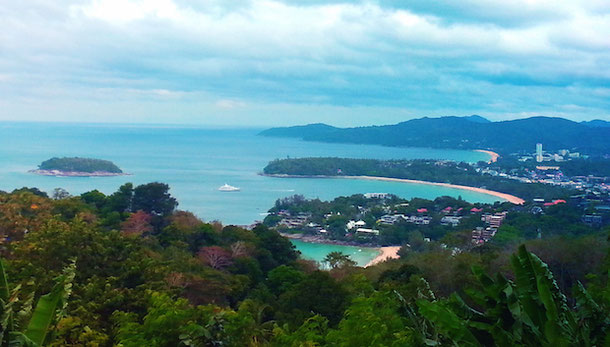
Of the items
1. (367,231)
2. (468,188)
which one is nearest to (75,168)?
(367,231)

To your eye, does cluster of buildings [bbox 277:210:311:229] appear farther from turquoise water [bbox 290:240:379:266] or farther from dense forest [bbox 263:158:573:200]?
dense forest [bbox 263:158:573:200]

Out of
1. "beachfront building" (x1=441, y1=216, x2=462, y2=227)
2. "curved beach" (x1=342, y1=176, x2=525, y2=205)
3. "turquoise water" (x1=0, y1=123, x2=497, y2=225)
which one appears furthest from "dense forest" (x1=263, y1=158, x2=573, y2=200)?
"beachfront building" (x1=441, y1=216, x2=462, y2=227)

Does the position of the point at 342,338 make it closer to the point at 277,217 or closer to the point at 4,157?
the point at 277,217

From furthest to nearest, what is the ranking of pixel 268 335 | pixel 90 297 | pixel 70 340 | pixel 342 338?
pixel 90 297 < pixel 268 335 < pixel 70 340 < pixel 342 338

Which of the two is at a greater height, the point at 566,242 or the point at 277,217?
the point at 566,242

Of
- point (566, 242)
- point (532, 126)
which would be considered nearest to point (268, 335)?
point (566, 242)

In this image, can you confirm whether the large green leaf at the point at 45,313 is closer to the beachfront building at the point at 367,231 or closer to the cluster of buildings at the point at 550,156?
A: the beachfront building at the point at 367,231
